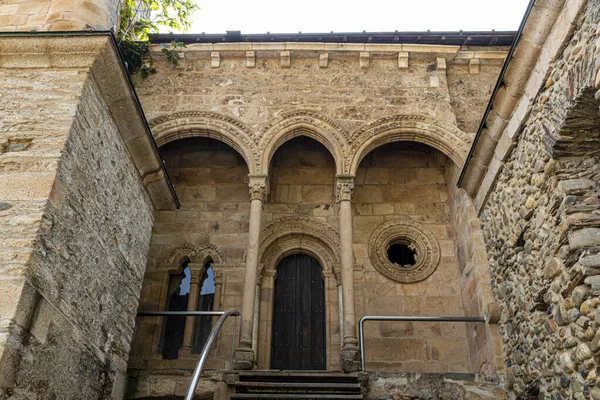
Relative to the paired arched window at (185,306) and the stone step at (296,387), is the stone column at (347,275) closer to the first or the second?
the stone step at (296,387)

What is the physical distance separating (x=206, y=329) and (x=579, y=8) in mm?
7157

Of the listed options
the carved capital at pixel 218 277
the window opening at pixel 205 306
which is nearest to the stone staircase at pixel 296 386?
the window opening at pixel 205 306

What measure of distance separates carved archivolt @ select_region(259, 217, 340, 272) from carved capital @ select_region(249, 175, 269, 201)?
42.3 inches

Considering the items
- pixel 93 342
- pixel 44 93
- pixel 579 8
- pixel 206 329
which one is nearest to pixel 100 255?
pixel 93 342

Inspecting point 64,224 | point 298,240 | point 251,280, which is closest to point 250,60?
point 298,240

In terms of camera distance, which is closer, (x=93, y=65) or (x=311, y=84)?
(x=93, y=65)

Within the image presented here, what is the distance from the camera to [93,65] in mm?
Answer: 5453

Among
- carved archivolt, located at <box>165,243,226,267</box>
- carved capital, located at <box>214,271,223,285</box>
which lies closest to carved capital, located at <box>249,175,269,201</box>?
carved archivolt, located at <box>165,243,226,267</box>

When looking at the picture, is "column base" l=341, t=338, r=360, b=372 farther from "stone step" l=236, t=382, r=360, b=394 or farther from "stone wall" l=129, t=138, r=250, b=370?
"stone wall" l=129, t=138, r=250, b=370

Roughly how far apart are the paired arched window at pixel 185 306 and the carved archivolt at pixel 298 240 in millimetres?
1098

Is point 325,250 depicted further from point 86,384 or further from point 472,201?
point 86,384

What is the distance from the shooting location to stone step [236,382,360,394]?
6359 mm

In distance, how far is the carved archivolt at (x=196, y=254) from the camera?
948cm

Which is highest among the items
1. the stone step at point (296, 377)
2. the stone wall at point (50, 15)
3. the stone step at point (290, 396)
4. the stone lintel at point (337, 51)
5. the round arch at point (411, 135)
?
the stone lintel at point (337, 51)
